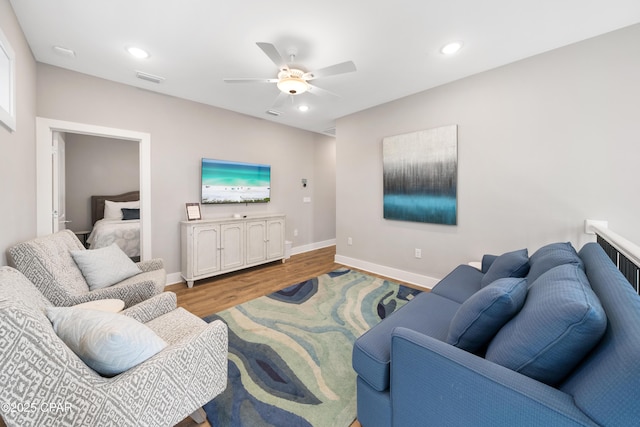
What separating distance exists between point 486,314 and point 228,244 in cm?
340

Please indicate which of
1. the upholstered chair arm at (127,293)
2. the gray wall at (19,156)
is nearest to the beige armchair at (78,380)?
the upholstered chair arm at (127,293)

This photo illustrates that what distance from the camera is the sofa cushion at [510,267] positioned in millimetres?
1779

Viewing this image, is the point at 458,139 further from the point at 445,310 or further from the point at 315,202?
the point at 315,202

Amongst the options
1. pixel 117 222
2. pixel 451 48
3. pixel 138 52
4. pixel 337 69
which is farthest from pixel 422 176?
pixel 117 222

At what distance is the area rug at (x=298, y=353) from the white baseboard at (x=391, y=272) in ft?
0.88

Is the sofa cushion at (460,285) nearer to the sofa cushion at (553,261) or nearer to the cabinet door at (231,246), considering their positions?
the sofa cushion at (553,261)

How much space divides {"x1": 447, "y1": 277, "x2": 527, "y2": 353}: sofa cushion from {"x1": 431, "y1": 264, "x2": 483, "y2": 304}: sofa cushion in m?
0.82

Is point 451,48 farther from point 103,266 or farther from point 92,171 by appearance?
point 92,171

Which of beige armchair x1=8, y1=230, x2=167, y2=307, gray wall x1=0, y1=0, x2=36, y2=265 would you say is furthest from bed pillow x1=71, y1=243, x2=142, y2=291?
gray wall x1=0, y1=0, x2=36, y2=265

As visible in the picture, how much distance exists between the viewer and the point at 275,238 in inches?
170

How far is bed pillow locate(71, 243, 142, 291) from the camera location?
2027 mm

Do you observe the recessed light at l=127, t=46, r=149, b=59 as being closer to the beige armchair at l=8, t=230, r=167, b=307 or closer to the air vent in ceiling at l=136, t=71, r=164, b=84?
the air vent in ceiling at l=136, t=71, r=164, b=84

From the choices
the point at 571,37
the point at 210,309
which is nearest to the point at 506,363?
the point at 210,309

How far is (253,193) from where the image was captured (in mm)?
4309
